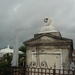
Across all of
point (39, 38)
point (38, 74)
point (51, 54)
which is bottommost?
point (38, 74)

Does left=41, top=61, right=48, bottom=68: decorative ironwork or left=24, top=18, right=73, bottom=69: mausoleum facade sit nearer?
left=24, top=18, right=73, bottom=69: mausoleum facade

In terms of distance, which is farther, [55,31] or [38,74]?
[55,31]

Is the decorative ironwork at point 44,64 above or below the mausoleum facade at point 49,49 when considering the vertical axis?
below

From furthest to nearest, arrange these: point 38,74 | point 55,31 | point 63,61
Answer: point 55,31, point 63,61, point 38,74

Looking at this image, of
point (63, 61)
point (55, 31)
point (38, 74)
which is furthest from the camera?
point (55, 31)

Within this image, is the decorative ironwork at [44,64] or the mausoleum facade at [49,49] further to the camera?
the decorative ironwork at [44,64]

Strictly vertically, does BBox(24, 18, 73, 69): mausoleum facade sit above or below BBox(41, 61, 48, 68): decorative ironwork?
above

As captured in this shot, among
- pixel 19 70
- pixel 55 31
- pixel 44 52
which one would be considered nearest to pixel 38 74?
pixel 19 70

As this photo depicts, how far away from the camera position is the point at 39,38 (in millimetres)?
10797

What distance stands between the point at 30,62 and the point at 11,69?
157 centimetres

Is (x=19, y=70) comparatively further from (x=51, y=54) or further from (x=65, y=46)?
(x=65, y=46)

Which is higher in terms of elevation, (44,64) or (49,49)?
(49,49)

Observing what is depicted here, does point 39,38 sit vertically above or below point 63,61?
above

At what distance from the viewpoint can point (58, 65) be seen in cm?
1030
